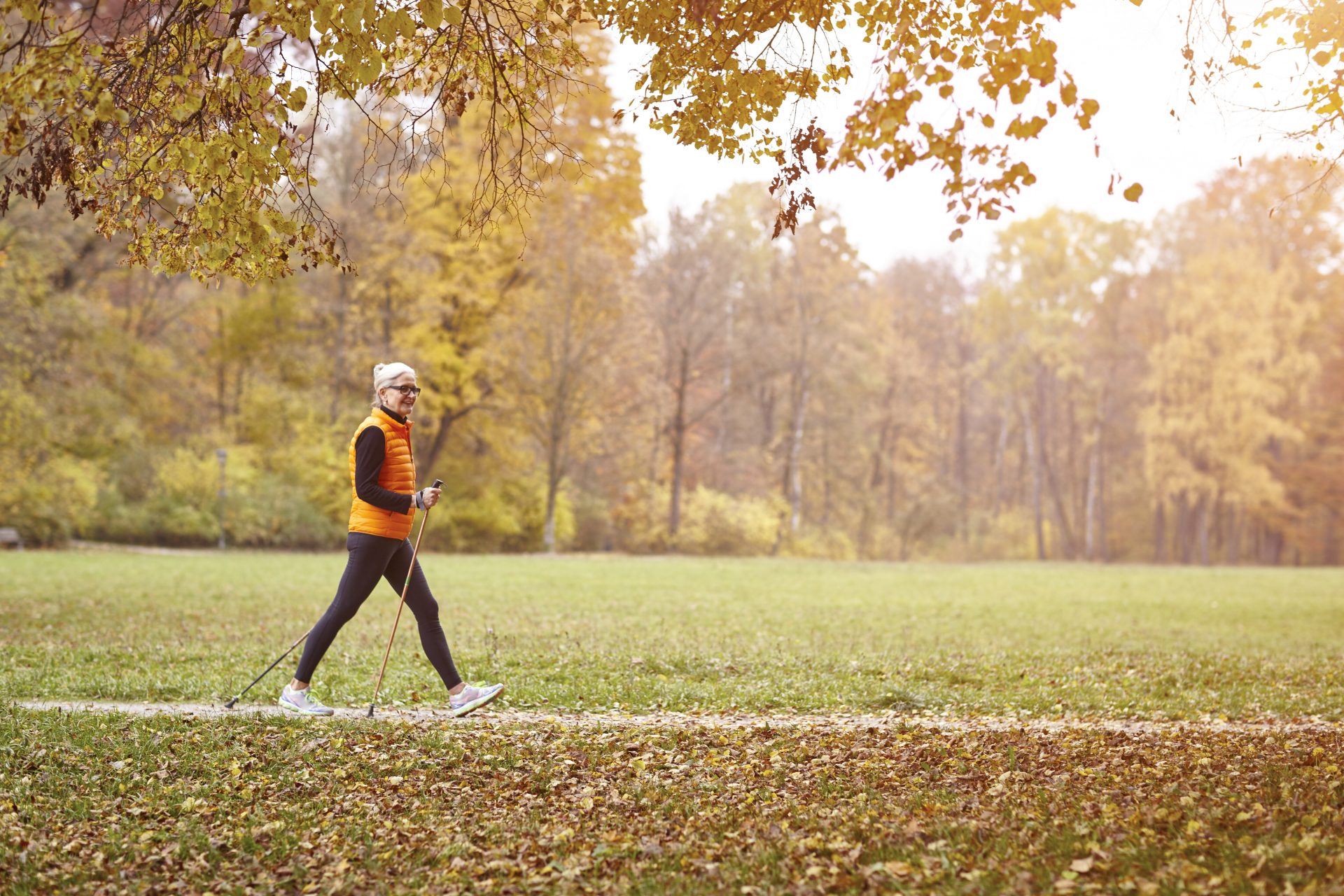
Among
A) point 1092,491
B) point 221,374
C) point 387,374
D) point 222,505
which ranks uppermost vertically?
point 221,374

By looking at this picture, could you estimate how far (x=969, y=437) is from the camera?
51719 millimetres

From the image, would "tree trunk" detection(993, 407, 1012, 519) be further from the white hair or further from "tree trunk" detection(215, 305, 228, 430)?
the white hair

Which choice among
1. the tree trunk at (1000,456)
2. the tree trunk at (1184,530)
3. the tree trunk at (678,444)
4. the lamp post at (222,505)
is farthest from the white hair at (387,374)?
the tree trunk at (1000,456)

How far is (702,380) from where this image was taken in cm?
3891

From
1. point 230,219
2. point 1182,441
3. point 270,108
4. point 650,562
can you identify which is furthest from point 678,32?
point 1182,441

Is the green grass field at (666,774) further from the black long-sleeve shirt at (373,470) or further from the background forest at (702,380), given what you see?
the background forest at (702,380)

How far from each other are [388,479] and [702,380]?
3239cm

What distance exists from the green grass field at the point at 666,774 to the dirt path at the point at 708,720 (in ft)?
0.39

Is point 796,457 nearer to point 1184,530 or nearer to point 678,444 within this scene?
point 678,444

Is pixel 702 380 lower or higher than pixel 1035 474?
higher

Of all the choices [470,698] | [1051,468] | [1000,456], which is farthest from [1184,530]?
[470,698]

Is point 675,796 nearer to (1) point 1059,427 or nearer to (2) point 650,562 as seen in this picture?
(2) point 650,562

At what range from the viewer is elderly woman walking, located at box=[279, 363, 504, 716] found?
264 inches

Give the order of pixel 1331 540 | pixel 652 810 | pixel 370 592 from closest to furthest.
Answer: pixel 652 810 < pixel 370 592 < pixel 1331 540
